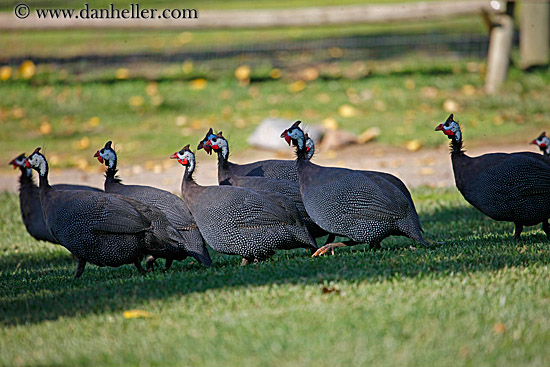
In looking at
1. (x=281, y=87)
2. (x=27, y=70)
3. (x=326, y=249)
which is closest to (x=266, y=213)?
(x=326, y=249)

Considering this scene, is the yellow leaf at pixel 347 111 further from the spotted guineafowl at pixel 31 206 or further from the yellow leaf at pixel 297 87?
the spotted guineafowl at pixel 31 206

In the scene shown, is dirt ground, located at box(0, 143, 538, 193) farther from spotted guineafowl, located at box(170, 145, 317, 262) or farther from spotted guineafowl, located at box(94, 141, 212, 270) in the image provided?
spotted guineafowl, located at box(170, 145, 317, 262)

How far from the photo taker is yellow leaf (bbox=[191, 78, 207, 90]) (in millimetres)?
13094

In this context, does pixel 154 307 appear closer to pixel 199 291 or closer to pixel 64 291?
pixel 199 291

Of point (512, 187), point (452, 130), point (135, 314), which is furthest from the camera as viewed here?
point (452, 130)

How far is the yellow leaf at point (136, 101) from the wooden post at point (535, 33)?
6.43m

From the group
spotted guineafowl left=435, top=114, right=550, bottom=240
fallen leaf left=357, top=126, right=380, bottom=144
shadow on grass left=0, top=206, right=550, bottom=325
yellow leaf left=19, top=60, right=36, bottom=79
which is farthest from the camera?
yellow leaf left=19, top=60, right=36, bottom=79

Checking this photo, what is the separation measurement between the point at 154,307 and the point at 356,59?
11.1m

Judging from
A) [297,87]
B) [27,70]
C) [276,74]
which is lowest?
[297,87]

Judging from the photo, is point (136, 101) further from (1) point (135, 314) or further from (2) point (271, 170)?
(1) point (135, 314)

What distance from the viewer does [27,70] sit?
44.2 feet

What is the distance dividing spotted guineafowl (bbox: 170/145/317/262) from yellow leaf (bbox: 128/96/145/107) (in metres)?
7.42

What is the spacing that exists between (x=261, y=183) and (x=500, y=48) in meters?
6.87

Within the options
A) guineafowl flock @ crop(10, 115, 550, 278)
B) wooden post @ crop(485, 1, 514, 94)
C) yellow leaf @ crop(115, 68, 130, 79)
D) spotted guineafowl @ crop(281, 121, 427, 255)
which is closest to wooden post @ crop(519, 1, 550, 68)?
wooden post @ crop(485, 1, 514, 94)
